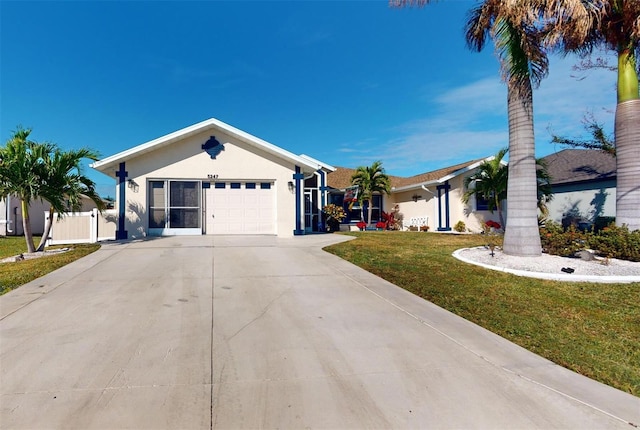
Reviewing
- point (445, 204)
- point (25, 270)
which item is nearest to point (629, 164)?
point (445, 204)

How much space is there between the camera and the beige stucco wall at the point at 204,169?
1268 centimetres

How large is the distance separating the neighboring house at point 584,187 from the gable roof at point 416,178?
13.3ft

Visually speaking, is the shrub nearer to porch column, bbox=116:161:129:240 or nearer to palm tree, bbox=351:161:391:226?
palm tree, bbox=351:161:391:226

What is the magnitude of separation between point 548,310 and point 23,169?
1272 cm

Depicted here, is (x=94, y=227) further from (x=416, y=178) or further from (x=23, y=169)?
(x=416, y=178)

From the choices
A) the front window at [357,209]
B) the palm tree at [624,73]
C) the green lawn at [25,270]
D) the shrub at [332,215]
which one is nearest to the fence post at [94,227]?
the green lawn at [25,270]

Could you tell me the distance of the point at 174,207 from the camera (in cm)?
1312

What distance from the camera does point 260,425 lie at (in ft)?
7.80

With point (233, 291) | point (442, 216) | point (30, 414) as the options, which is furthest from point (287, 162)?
Result: point (30, 414)

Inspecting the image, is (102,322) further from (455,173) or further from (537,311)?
(455,173)

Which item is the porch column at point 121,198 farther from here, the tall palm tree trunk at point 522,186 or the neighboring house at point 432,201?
the tall palm tree trunk at point 522,186

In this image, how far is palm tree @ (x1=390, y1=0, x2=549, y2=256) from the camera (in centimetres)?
805

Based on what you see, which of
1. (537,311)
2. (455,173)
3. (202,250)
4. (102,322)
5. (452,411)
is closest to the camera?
(452,411)

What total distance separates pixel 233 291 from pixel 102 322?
6.35 ft
